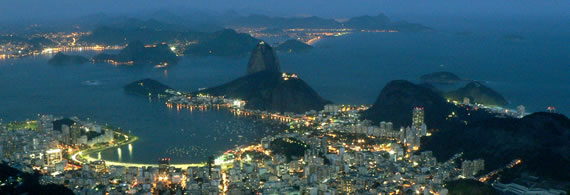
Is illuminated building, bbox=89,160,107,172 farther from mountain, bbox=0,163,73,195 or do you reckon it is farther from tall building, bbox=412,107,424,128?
tall building, bbox=412,107,424,128

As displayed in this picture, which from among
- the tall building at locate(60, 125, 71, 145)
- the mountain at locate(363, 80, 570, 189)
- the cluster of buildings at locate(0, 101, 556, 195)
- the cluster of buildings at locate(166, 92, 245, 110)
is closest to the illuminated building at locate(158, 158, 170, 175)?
the cluster of buildings at locate(0, 101, 556, 195)

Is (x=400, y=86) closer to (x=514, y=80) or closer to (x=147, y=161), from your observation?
(x=147, y=161)

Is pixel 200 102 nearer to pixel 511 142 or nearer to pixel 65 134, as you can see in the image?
→ pixel 65 134

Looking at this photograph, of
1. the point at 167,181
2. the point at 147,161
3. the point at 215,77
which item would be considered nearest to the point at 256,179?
the point at 167,181

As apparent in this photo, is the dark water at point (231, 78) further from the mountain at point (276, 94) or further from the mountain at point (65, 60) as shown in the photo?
the mountain at point (276, 94)

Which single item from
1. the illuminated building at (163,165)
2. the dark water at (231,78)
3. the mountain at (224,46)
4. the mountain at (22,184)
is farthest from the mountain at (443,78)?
the mountain at (22,184)
